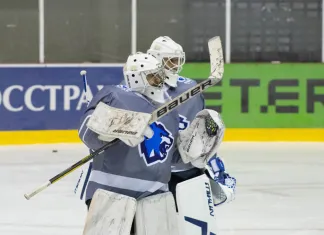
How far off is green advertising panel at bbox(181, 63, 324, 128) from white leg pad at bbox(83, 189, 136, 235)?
6292 millimetres

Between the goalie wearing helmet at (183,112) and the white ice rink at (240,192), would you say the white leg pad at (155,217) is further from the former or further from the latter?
the white ice rink at (240,192)

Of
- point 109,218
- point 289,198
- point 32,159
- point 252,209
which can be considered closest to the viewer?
point 109,218

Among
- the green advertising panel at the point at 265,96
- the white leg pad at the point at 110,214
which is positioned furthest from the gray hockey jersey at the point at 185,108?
the green advertising panel at the point at 265,96

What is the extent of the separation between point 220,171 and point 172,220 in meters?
0.58

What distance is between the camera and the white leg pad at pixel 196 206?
284 centimetres

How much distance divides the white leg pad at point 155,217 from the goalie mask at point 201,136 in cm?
18

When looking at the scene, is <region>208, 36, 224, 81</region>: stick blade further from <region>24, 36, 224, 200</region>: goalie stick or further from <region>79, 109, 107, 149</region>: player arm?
<region>79, 109, 107, 149</region>: player arm

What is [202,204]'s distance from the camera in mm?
2893

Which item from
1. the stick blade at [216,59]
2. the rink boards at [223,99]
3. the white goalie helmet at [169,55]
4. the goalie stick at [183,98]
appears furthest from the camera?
the rink boards at [223,99]

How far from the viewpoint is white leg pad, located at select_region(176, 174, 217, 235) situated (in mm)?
2842

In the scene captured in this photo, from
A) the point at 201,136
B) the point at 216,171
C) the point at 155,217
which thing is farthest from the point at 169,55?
the point at 155,217

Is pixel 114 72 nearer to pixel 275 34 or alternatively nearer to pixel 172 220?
pixel 275 34

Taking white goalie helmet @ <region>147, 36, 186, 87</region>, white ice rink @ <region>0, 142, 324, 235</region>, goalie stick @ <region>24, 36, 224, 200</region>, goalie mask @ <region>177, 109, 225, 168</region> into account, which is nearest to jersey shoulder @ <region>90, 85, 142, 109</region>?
goalie stick @ <region>24, 36, 224, 200</region>

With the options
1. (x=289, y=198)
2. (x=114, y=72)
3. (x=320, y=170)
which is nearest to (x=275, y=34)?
(x=114, y=72)
